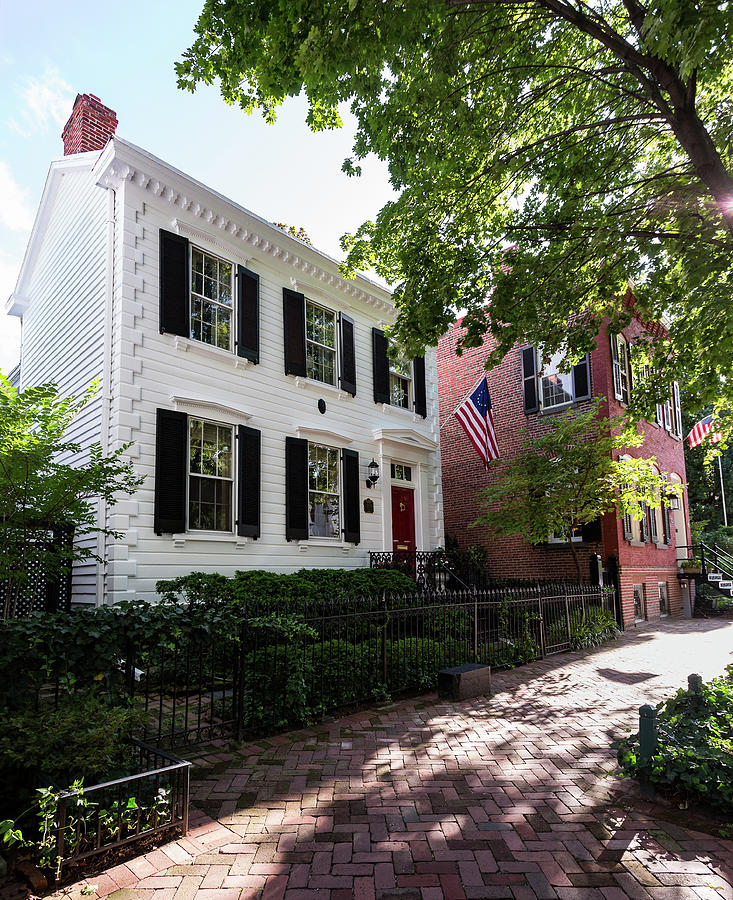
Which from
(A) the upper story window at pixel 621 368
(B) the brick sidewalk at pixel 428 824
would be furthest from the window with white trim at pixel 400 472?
(B) the brick sidewalk at pixel 428 824

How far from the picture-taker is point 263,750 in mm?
5562

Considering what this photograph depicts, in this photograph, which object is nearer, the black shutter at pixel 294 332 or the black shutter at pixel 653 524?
the black shutter at pixel 294 332

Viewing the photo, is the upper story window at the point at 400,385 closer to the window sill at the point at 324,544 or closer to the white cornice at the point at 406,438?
the white cornice at the point at 406,438

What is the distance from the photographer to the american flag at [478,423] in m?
14.0

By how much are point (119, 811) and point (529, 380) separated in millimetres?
15773

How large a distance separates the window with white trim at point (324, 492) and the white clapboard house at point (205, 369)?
3 centimetres

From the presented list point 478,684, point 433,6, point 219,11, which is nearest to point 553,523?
point 478,684

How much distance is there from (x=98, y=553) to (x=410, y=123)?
7.61 meters

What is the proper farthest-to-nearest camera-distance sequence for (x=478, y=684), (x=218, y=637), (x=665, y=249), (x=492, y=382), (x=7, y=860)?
1. (x=492, y=382)
2. (x=665, y=249)
3. (x=478, y=684)
4. (x=218, y=637)
5. (x=7, y=860)

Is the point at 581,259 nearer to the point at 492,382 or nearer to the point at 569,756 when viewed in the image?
the point at 569,756

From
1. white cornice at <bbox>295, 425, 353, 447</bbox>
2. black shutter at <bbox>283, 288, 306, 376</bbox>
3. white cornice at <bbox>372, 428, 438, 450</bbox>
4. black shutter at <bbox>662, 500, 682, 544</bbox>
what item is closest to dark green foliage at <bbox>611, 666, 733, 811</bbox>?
white cornice at <bbox>295, 425, 353, 447</bbox>

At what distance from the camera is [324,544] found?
12234mm

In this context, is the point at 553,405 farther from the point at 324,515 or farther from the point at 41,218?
the point at 41,218

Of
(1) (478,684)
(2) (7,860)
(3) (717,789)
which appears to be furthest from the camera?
(1) (478,684)
